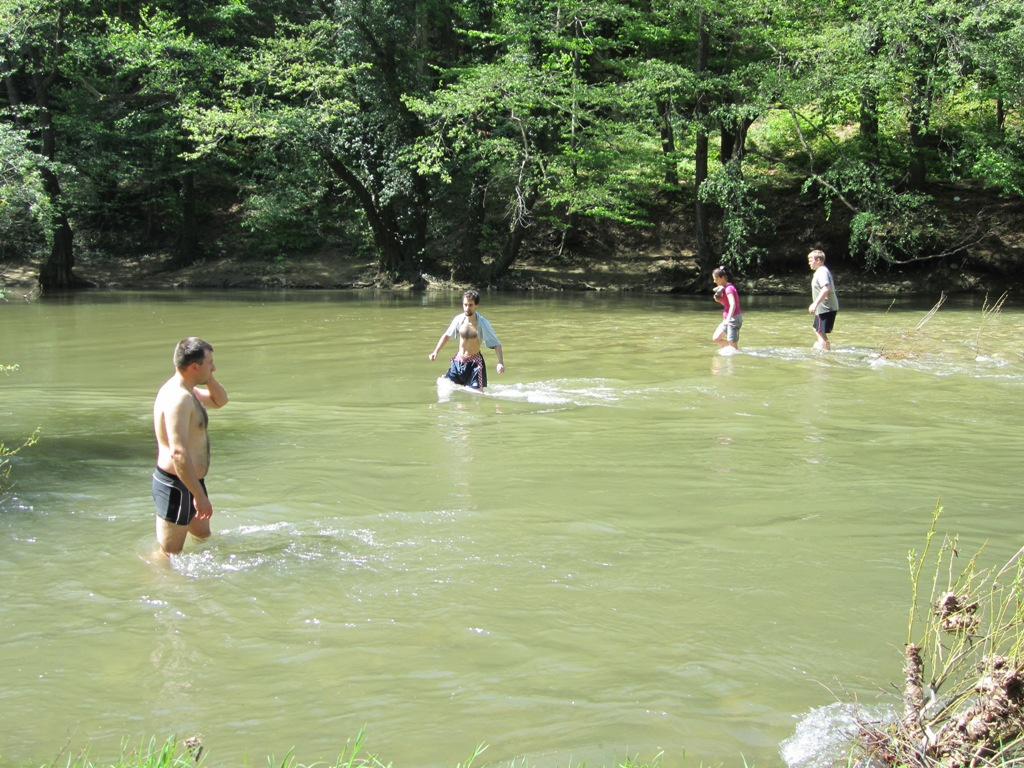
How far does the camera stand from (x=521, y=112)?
28234 mm

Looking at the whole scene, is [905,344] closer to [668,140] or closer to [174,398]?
[174,398]

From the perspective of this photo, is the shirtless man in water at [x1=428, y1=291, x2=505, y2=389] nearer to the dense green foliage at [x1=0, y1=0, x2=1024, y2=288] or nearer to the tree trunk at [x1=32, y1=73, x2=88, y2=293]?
the dense green foliage at [x1=0, y1=0, x2=1024, y2=288]

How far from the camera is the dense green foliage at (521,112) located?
86.2 feet

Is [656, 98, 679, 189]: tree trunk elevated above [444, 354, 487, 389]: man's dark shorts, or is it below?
above

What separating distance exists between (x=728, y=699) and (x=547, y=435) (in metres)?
5.65

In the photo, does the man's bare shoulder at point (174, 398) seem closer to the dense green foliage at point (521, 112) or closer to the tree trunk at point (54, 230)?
the dense green foliage at point (521, 112)

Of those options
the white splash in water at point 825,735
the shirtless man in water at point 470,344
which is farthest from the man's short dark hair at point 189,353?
the shirtless man in water at point 470,344

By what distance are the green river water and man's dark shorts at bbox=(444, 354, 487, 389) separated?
0.19 metres

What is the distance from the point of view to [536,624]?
5059 mm

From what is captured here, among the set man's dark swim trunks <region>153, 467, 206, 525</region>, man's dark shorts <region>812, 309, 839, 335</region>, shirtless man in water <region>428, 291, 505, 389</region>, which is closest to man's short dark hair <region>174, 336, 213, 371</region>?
man's dark swim trunks <region>153, 467, 206, 525</region>

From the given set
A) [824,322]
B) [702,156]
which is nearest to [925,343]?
[824,322]

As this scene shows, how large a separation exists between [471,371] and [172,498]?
6664 millimetres

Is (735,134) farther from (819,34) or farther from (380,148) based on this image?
(380,148)

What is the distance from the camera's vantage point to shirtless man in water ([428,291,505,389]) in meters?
11.9
